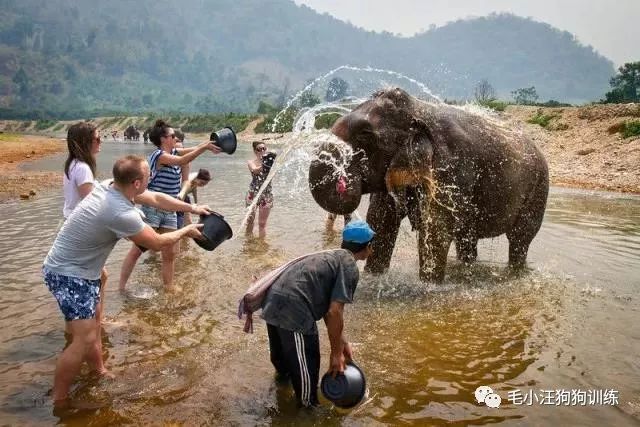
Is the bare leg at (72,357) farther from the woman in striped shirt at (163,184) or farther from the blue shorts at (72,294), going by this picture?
the woman in striped shirt at (163,184)

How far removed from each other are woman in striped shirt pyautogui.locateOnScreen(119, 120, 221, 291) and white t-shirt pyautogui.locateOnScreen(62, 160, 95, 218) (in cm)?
156

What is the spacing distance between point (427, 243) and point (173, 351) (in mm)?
3015

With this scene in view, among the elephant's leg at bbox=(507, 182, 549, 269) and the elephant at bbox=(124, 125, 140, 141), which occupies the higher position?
the elephant's leg at bbox=(507, 182, 549, 269)

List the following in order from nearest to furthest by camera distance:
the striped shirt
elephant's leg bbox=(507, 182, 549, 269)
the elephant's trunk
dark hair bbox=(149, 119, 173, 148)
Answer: the elephant's trunk < dark hair bbox=(149, 119, 173, 148) < the striped shirt < elephant's leg bbox=(507, 182, 549, 269)

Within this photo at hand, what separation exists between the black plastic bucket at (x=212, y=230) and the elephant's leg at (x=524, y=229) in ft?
15.2

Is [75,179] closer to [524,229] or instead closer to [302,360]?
[302,360]

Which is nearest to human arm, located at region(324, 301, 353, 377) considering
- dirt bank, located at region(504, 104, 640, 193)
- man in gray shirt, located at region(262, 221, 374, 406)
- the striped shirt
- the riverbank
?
man in gray shirt, located at region(262, 221, 374, 406)

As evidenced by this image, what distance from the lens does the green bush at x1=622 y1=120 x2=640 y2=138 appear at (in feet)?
75.2

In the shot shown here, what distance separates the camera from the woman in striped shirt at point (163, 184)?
253 inches

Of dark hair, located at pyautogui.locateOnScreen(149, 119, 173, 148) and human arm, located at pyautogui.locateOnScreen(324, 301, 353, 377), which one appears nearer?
human arm, located at pyautogui.locateOnScreen(324, 301, 353, 377)

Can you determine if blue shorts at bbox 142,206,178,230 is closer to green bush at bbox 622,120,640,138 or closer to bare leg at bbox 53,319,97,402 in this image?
bare leg at bbox 53,319,97,402

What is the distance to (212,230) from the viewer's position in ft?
15.1

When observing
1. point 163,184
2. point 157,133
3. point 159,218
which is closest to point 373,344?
point 159,218

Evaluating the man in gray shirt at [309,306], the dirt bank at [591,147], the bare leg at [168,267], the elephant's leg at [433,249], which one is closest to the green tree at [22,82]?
the dirt bank at [591,147]
